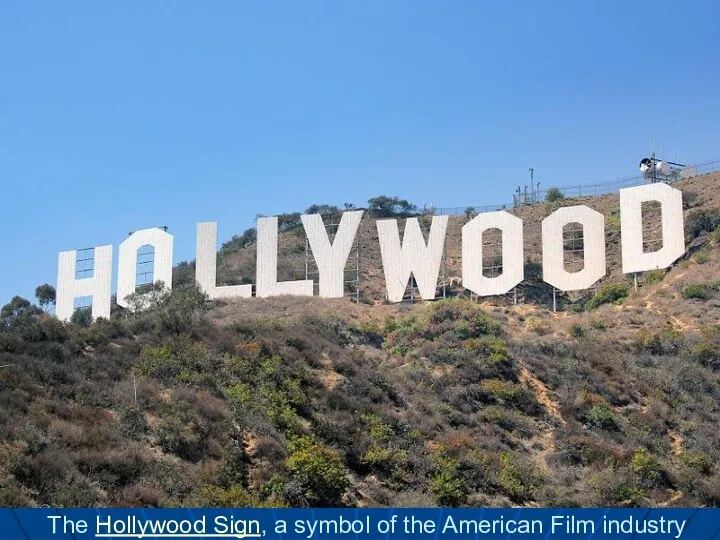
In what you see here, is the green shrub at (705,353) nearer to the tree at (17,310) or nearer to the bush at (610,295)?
the bush at (610,295)

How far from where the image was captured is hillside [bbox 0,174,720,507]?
23.8 meters

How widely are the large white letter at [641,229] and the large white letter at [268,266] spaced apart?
15409 millimetres

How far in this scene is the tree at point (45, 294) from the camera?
63094 mm

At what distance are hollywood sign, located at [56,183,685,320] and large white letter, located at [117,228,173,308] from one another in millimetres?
50

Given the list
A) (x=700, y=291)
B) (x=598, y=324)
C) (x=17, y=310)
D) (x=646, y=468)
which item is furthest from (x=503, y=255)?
(x=17, y=310)

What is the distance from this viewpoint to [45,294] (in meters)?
63.6

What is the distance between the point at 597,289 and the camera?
5222 centimetres

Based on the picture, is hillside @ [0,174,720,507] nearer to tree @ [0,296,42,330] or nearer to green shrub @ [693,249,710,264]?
green shrub @ [693,249,710,264]

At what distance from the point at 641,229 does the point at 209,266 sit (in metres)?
21.3

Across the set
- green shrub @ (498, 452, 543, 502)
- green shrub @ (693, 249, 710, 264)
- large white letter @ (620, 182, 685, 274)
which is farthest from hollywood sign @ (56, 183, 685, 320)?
green shrub @ (498, 452, 543, 502)

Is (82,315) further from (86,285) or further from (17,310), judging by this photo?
(17,310)

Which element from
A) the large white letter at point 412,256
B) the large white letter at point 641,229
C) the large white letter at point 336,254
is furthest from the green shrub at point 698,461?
the large white letter at point 336,254

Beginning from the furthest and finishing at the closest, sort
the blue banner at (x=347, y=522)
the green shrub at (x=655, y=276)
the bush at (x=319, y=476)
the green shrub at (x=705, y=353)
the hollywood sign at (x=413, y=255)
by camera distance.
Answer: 1. the green shrub at (x=655, y=276)
2. the hollywood sign at (x=413, y=255)
3. the green shrub at (x=705, y=353)
4. the bush at (x=319, y=476)
5. the blue banner at (x=347, y=522)

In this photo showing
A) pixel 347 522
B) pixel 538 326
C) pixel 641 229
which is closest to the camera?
pixel 347 522
